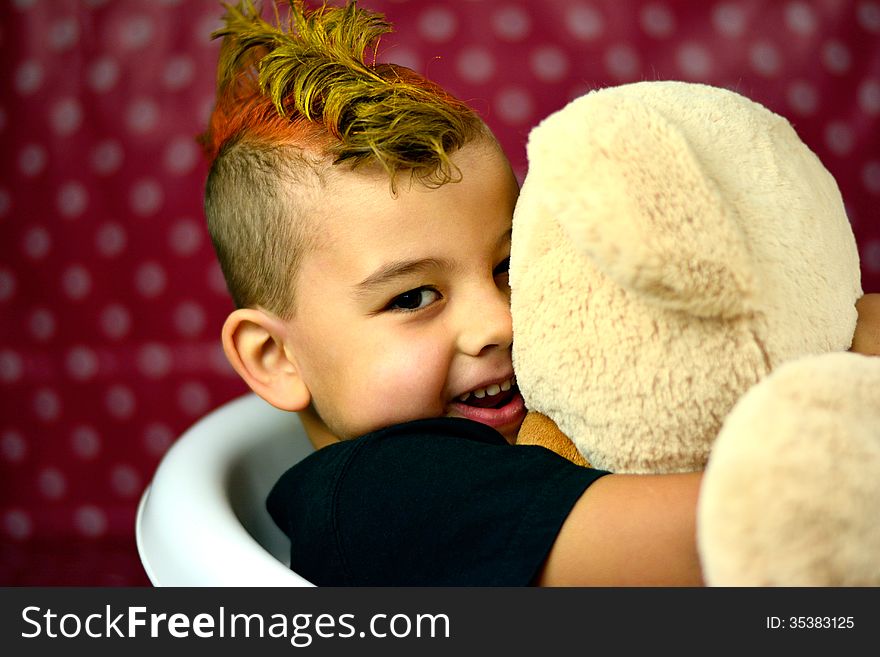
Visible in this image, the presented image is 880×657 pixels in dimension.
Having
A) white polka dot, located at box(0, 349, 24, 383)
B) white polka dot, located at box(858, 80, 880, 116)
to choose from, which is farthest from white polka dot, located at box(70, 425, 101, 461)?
white polka dot, located at box(858, 80, 880, 116)

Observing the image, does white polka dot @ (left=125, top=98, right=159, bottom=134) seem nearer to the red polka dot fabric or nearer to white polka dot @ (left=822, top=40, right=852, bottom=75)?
the red polka dot fabric

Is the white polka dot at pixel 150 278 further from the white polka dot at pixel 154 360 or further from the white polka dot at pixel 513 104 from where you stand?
the white polka dot at pixel 513 104

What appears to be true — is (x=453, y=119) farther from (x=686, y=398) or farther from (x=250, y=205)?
(x=686, y=398)

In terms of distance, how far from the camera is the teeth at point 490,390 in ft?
2.28

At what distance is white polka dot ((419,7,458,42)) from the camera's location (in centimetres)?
116

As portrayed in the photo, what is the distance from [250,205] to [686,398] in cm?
39

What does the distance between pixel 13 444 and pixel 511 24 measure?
33.5 inches

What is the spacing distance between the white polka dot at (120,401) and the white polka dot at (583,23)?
733 mm

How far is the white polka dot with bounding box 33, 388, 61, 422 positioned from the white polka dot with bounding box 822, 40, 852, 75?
1057mm

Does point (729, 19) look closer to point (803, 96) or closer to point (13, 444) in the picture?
point (803, 96)

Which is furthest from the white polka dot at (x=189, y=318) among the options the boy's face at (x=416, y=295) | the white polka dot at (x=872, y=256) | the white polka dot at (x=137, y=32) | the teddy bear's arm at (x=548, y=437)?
the white polka dot at (x=872, y=256)
